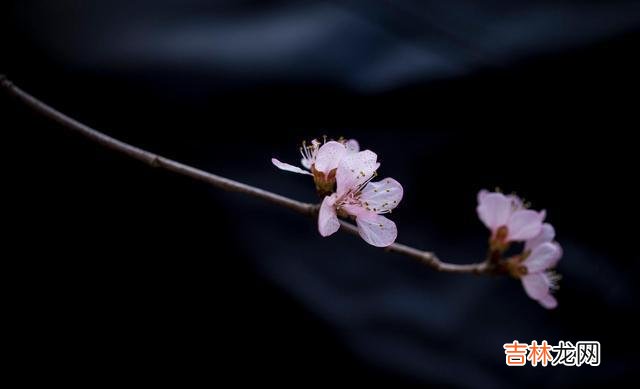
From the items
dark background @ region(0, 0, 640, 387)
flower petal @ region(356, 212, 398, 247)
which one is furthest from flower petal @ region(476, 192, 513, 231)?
dark background @ region(0, 0, 640, 387)

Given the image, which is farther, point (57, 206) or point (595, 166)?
point (595, 166)

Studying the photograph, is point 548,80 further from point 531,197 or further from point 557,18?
point 531,197

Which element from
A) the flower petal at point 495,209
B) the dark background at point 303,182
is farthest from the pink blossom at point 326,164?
the dark background at point 303,182

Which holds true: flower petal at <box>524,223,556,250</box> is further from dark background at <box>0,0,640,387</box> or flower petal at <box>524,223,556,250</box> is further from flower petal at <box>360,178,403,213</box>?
dark background at <box>0,0,640,387</box>

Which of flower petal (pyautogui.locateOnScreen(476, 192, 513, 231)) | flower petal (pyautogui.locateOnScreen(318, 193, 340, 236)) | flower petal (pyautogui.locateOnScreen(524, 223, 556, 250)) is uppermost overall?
Answer: flower petal (pyautogui.locateOnScreen(476, 192, 513, 231))

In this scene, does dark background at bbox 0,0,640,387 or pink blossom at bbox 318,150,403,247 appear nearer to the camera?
pink blossom at bbox 318,150,403,247

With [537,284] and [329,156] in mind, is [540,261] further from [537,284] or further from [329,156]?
[329,156]

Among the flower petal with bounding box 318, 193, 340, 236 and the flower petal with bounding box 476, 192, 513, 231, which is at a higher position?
the flower petal with bounding box 476, 192, 513, 231

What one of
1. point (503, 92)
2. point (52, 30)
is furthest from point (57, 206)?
point (503, 92)
